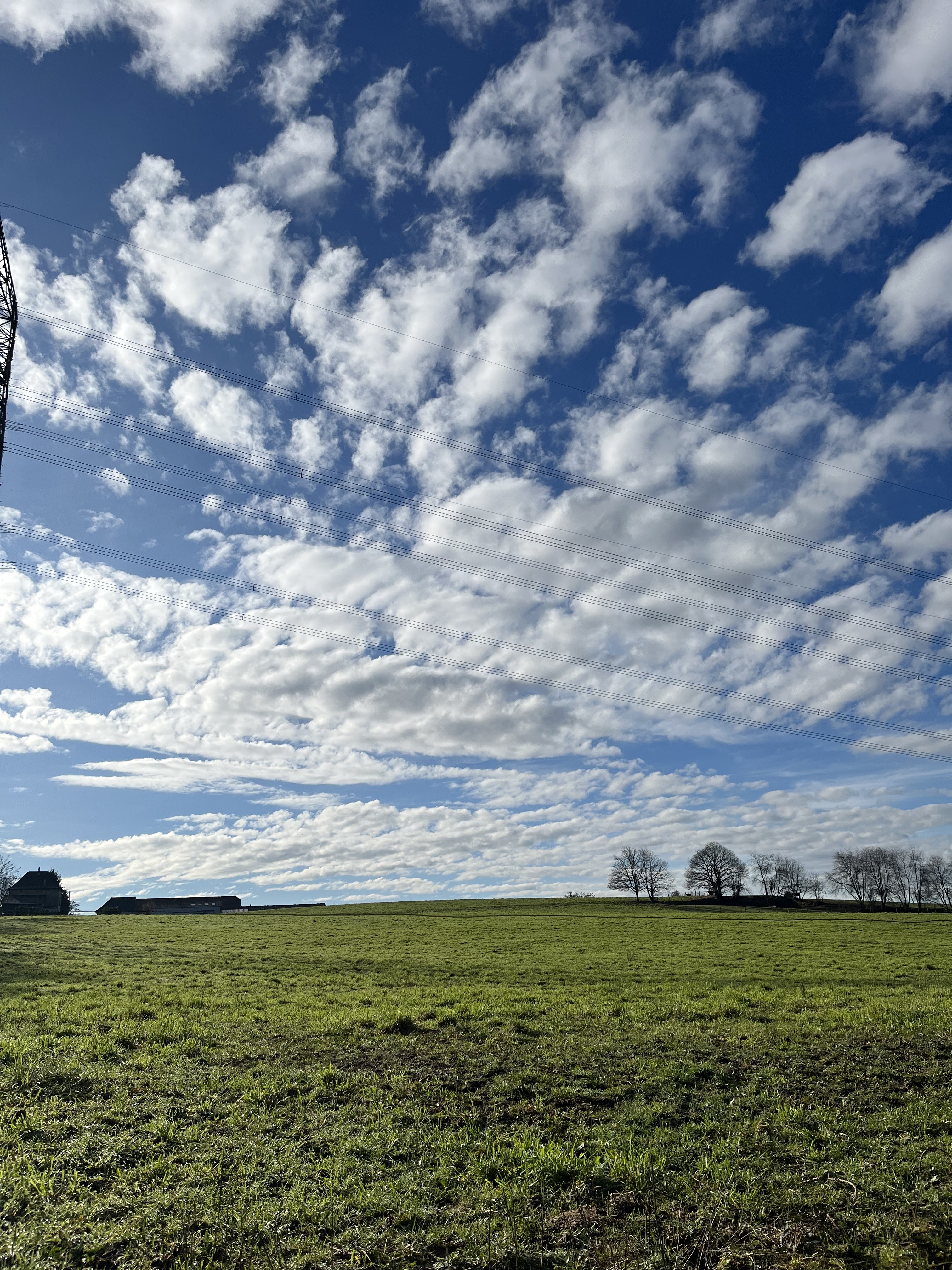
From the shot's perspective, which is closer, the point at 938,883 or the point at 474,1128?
the point at 474,1128

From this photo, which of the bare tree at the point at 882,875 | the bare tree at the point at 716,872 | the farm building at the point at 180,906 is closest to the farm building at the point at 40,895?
the farm building at the point at 180,906

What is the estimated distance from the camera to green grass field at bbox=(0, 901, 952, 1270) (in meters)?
7.91

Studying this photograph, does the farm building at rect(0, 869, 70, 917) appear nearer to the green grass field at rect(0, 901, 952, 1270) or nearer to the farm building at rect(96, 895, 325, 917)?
the farm building at rect(96, 895, 325, 917)

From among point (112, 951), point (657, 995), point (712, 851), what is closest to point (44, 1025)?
point (657, 995)

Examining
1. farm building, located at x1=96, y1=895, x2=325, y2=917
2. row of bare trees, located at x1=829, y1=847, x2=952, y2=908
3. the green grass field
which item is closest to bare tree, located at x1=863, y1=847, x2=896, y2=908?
row of bare trees, located at x1=829, y1=847, x2=952, y2=908

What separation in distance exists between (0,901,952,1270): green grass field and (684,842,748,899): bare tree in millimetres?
136348

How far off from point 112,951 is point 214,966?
10.4 metres

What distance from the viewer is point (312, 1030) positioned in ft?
56.2

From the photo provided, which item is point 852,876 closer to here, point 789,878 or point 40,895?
point 789,878

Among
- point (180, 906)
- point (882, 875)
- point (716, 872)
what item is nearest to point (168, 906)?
point (180, 906)

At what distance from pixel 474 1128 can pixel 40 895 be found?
150 meters

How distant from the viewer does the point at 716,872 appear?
494 ft

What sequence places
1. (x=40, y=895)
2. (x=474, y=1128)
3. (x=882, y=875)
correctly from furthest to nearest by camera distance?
(x=882, y=875) < (x=40, y=895) < (x=474, y=1128)

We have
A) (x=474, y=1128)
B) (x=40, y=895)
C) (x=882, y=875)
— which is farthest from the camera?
(x=882, y=875)
